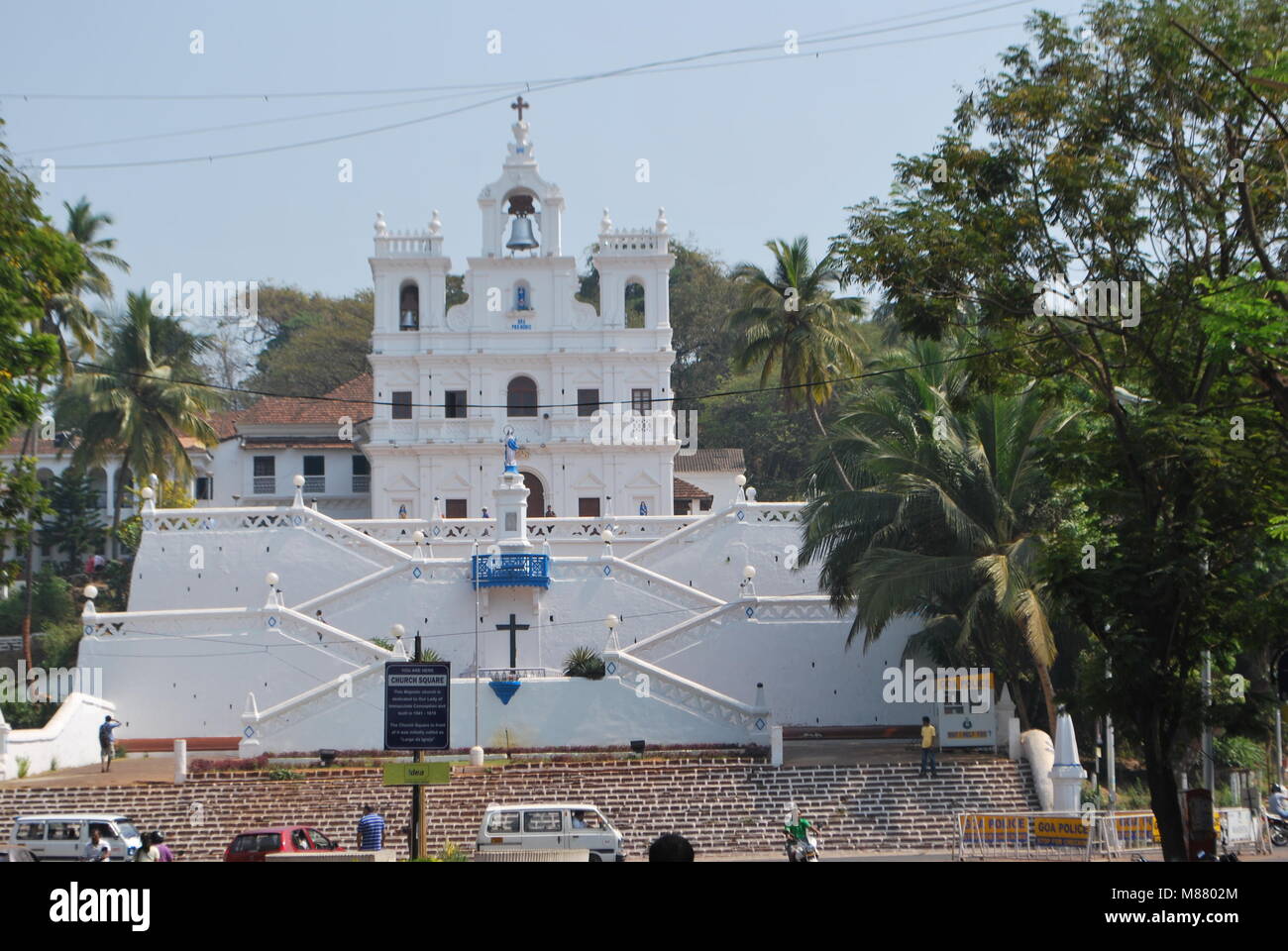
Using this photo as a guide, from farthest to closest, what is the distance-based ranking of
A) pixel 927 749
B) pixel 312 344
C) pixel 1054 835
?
pixel 312 344 → pixel 927 749 → pixel 1054 835

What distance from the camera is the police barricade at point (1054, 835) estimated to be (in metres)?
24.3

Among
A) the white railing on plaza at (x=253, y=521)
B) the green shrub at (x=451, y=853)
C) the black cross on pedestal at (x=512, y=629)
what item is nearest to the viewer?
the green shrub at (x=451, y=853)

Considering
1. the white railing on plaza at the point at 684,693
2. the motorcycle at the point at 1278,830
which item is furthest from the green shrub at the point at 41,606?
the motorcycle at the point at 1278,830

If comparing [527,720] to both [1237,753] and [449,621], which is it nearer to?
[449,621]

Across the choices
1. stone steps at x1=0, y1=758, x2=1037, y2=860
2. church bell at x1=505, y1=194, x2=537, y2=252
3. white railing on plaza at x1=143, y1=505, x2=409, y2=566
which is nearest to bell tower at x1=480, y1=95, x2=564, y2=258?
church bell at x1=505, y1=194, x2=537, y2=252

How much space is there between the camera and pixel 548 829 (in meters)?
24.3

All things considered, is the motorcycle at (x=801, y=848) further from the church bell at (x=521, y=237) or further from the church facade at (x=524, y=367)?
the church bell at (x=521, y=237)

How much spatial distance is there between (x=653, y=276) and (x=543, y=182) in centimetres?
458

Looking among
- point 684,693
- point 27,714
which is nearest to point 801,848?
point 684,693

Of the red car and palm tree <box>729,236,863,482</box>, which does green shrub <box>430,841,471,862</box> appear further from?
palm tree <box>729,236,863,482</box>

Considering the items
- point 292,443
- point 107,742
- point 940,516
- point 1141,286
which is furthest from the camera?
point 292,443

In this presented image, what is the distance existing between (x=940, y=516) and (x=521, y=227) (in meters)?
23.8

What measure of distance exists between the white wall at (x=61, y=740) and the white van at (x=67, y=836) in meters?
8.11
